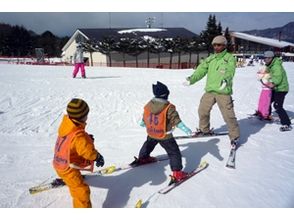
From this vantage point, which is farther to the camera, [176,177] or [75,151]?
[176,177]

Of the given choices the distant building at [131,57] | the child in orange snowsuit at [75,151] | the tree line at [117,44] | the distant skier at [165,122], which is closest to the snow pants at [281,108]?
the distant skier at [165,122]

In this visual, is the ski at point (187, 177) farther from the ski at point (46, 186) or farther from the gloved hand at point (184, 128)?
the ski at point (46, 186)

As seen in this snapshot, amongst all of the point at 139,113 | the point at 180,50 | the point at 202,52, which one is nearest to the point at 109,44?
the point at 180,50

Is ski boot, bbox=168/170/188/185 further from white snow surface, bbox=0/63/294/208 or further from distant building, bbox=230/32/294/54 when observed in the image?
distant building, bbox=230/32/294/54

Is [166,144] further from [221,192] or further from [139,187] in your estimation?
[221,192]

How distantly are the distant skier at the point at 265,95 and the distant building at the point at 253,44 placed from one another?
49342mm

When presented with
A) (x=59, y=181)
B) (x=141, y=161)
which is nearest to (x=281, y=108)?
(x=141, y=161)

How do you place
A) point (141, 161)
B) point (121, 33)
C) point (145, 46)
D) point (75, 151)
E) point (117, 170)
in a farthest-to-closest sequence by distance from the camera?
point (121, 33), point (145, 46), point (141, 161), point (117, 170), point (75, 151)

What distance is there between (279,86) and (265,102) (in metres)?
0.71

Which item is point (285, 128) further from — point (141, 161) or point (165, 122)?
point (165, 122)

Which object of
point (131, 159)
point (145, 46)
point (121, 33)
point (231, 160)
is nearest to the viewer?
point (231, 160)

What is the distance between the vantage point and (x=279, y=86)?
692 centimetres

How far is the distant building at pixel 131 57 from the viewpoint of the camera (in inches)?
1599

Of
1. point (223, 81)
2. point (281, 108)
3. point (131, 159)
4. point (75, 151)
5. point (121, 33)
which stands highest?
point (223, 81)
